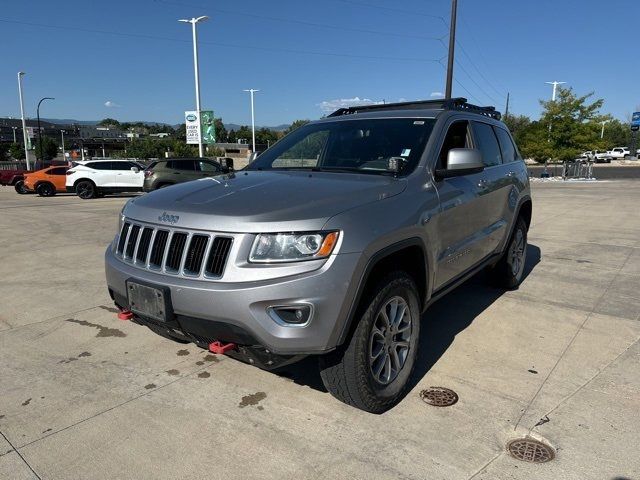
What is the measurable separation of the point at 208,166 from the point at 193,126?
37.9 feet

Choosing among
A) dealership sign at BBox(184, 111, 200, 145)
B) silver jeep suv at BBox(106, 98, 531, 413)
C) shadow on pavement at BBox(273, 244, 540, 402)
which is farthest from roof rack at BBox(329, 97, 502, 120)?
dealership sign at BBox(184, 111, 200, 145)

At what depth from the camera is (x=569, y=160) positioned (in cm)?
2794

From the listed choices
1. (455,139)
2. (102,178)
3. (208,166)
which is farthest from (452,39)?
(455,139)

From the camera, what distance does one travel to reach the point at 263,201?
2.72 metres

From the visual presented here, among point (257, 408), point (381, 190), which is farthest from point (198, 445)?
point (381, 190)

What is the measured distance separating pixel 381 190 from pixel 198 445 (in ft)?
5.79

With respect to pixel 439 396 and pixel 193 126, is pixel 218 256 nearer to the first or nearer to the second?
pixel 439 396

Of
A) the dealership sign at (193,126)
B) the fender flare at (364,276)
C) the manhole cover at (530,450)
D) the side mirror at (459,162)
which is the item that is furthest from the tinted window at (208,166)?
the manhole cover at (530,450)

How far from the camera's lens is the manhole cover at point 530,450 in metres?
2.52

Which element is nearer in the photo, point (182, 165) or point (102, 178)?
point (182, 165)

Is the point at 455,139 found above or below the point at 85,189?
above

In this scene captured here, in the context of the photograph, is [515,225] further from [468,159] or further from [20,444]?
[20,444]

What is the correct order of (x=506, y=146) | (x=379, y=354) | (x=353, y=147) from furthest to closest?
(x=506, y=146) < (x=353, y=147) < (x=379, y=354)

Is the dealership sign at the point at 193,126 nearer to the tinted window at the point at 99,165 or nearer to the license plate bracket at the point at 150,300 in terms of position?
the tinted window at the point at 99,165
